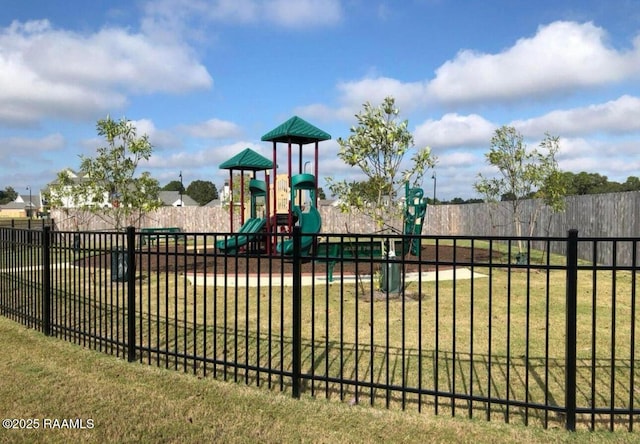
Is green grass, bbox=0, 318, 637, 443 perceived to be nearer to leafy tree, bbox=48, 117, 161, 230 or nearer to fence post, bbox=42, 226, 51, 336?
fence post, bbox=42, 226, 51, 336

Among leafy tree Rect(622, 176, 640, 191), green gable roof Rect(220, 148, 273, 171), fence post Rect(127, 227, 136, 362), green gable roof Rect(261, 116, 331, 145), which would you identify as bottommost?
fence post Rect(127, 227, 136, 362)

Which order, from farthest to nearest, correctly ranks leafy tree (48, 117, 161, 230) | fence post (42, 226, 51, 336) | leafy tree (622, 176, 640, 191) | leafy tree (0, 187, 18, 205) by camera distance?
leafy tree (0, 187, 18, 205) → leafy tree (622, 176, 640, 191) → leafy tree (48, 117, 161, 230) → fence post (42, 226, 51, 336)

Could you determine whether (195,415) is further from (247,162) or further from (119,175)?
(247,162)

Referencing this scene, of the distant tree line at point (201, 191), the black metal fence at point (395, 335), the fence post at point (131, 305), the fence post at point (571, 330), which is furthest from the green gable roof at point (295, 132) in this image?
the distant tree line at point (201, 191)

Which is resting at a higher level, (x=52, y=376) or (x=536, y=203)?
(x=536, y=203)

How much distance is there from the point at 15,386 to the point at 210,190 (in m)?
112

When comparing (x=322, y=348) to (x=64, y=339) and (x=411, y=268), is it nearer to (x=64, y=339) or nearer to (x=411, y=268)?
(x=64, y=339)

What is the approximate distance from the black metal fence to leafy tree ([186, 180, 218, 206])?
105 meters

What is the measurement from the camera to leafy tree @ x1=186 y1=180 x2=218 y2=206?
362 ft

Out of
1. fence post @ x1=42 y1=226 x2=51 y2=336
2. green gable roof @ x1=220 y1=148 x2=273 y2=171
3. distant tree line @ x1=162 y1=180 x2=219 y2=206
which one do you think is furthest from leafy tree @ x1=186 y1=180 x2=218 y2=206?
fence post @ x1=42 y1=226 x2=51 y2=336

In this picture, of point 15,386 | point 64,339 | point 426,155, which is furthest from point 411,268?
point 15,386

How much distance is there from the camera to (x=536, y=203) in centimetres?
1912

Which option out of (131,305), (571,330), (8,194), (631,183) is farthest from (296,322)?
(8,194)

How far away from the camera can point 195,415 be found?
3551mm
